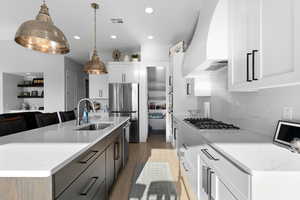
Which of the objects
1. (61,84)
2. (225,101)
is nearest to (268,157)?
(225,101)

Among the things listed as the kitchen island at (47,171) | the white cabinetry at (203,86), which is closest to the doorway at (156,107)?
the white cabinetry at (203,86)

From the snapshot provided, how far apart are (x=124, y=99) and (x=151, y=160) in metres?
2.09

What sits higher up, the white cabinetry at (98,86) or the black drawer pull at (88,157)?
the white cabinetry at (98,86)

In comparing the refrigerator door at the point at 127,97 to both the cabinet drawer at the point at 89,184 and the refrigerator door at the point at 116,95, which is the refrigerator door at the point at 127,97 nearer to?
the refrigerator door at the point at 116,95

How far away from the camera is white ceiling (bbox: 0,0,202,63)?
9.60ft

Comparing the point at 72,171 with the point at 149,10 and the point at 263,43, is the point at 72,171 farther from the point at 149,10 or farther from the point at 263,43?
the point at 149,10

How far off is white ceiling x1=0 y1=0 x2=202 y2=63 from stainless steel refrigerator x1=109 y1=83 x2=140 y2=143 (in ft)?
4.21

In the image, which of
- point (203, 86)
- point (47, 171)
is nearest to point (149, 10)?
point (203, 86)

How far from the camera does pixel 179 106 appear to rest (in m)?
4.26

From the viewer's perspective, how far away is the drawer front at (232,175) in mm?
816

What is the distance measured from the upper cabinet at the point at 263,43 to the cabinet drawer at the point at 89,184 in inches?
52.9

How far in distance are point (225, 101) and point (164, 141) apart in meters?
2.82

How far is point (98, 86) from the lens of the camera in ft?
18.5

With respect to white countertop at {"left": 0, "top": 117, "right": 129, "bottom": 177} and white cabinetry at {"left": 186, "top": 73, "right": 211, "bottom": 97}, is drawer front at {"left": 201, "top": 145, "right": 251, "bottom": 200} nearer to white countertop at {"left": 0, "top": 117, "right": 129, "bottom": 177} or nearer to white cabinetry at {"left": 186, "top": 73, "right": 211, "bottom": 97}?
white countertop at {"left": 0, "top": 117, "right": 129, "bottom": 177}
